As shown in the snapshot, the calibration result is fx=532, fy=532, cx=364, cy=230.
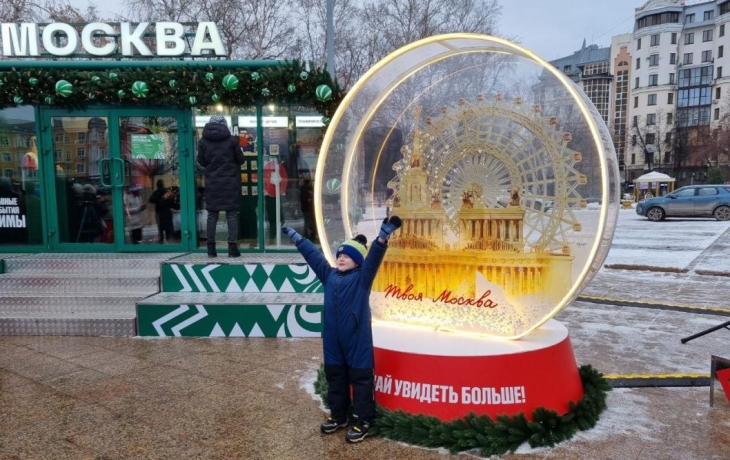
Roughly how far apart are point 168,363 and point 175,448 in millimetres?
1759

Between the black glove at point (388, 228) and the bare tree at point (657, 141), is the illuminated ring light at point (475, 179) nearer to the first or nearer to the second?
the black glove at point (388, 228)

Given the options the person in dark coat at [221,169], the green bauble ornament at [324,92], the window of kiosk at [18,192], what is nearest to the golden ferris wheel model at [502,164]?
the green bauble ornament at [324,92]

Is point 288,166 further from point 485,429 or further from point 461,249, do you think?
point 485,429

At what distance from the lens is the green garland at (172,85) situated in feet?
23.8

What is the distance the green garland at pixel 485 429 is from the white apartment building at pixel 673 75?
59.7 meters

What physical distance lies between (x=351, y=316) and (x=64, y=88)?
19.9 ft

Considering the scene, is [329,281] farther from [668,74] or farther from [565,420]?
[668,74]

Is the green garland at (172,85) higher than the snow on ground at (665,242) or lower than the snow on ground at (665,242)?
higher

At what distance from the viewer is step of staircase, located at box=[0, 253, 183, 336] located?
596 cm

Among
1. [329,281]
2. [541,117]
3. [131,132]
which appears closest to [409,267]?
[329,281]

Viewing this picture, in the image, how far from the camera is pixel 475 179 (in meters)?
4.00

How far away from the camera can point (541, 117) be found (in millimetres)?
3676

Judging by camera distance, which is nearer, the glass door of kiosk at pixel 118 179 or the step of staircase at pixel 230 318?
the step of staircase at pixel 230 318

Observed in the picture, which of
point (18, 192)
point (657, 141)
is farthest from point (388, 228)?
point (657, 141)
